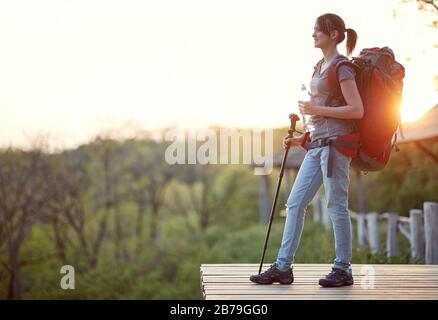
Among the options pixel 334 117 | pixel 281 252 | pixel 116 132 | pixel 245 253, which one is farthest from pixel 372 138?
pixel 116 132

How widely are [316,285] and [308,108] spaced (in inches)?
49.3

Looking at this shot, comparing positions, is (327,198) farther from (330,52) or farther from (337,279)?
(330,52)

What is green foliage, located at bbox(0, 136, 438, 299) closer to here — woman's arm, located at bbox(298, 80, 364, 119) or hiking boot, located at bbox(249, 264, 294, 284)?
hiking boot, located at bbox(249, 264, 294, 284)

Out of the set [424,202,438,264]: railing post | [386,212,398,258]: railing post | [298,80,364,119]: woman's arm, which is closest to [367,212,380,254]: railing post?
[386,212,398,258]: railing post

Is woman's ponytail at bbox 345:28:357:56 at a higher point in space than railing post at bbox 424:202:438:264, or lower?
higher

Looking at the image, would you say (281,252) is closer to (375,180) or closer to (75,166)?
(375,180)

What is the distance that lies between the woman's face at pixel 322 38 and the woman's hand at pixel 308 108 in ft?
1.25

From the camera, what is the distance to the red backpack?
6172 millimetres

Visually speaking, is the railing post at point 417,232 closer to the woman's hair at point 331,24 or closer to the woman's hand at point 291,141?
the woman's hand at point 291,141

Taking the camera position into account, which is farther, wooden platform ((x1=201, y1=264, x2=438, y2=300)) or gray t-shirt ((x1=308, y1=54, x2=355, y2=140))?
gray t-shirt ((x1=308, y1=54, x2=355, y2=140))

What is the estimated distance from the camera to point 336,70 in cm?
614

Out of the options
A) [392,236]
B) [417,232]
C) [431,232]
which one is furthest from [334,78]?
[392,236]

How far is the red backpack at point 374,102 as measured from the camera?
6.17 meters

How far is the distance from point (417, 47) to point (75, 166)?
3041cm
